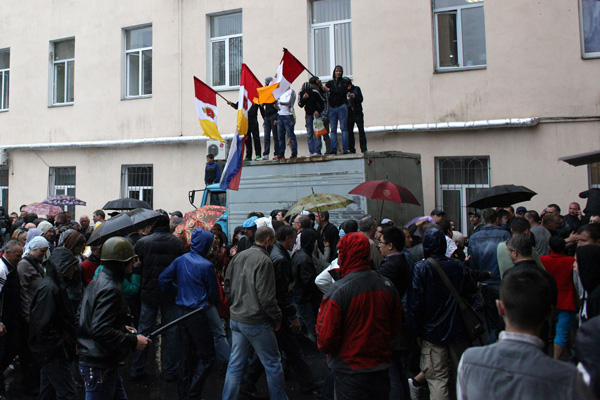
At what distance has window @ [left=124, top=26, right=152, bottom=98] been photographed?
16.9 m

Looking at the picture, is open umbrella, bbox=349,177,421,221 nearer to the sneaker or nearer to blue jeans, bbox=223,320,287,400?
the sneaker

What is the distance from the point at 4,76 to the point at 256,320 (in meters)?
18.4

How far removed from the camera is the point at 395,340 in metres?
4.57

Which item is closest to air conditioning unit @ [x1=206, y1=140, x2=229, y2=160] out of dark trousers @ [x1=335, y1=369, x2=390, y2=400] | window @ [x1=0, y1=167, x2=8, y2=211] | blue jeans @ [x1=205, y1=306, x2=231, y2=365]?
window @ [x1=0, y1=167, x2=8, y2=211]

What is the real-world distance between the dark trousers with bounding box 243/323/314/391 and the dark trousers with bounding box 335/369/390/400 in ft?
7.19

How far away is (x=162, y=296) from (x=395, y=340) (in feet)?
10.5

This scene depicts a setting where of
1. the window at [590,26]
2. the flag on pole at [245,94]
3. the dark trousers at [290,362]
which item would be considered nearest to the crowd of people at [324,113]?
the flag on pole at [245,94]

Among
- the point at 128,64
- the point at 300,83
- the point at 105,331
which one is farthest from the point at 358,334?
the point at 128,64

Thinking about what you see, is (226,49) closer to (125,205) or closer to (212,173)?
(212,173)

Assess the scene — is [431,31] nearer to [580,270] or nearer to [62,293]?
[580,270]

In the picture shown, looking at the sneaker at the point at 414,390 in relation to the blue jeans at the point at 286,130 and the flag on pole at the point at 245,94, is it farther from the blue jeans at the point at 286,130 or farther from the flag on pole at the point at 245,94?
the blue jeans at the point at 286,130

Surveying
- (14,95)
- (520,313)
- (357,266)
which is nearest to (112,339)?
(357,266)

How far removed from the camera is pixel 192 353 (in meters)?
5.97

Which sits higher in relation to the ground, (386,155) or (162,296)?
(386,155)
